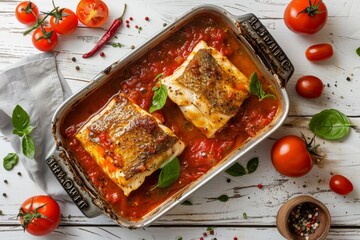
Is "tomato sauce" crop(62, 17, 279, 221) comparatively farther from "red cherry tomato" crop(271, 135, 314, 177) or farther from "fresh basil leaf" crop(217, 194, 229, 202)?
"fresh basil leaf" crop(217, 194, 229, 202)

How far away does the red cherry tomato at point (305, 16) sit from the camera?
13.3 ft

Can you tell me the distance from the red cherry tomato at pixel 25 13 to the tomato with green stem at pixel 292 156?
2.14 meters

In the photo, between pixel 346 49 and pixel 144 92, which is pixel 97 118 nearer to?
pixel 144 92

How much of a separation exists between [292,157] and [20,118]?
2.05 meters

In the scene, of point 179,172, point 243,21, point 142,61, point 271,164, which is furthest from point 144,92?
point 271,164

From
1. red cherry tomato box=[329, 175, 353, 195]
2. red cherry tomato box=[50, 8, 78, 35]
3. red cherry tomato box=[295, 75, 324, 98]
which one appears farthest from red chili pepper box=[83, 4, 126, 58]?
red cherry tomato box=[329, 175, 353, 195]

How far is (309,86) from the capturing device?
414 centimetres

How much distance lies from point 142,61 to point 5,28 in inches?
46.2

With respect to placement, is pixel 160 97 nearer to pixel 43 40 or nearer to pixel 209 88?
pixel 209 88

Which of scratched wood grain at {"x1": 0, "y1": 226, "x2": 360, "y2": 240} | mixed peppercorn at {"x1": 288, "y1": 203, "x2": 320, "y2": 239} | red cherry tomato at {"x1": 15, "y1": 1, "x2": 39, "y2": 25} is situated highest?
red cherry tomato at {"x1": 15, "y1": 1, "x2": 39, "y2": 25}

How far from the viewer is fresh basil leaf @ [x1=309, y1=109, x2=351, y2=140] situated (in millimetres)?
4180

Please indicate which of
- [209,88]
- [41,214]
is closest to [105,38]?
[209,88]

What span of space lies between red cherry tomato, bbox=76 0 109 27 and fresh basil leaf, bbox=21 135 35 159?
39.6 inches

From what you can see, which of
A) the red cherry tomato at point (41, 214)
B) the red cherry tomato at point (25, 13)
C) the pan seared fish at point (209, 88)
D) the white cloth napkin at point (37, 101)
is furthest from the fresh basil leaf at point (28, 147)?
the pan seared fish at point (209, 88)
